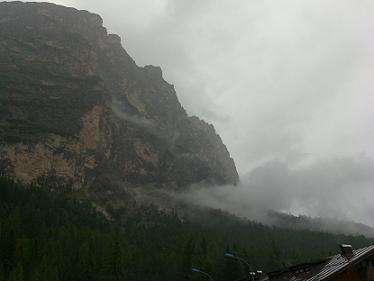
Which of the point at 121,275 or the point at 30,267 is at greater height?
the point at 30,267

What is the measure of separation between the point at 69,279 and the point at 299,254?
318 ft

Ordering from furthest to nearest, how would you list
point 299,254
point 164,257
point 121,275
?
point 299,254 < point 164,257 < point 121,275

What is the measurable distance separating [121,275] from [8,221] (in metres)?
49.7

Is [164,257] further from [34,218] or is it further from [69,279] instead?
[34,218]

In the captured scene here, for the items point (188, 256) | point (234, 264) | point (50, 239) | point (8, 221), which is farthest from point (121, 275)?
point (8, 221)

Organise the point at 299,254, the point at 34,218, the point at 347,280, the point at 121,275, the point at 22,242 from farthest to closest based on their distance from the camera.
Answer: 1. the point at 299,254
2. the point at 34,218
3. the point at 22,242
4. the point at 121,275
5. the point at 347,280

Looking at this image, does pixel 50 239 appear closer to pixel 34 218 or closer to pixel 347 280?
pixel 34 218

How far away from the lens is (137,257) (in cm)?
15338

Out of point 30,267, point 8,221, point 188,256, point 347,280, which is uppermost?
point 8,221

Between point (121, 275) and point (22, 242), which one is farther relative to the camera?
point (22, 242)

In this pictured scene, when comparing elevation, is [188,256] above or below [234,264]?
above

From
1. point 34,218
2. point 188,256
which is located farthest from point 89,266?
point 34,218

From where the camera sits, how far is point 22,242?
133875mm

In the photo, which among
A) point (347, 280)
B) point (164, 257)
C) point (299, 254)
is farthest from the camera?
point (299, 254)
